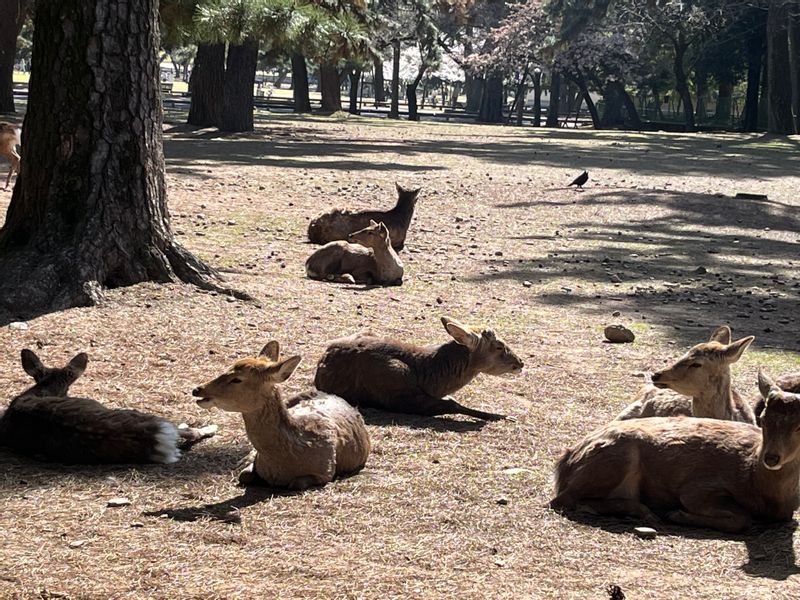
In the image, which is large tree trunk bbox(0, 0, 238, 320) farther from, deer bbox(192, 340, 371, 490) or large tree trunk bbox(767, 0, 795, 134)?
large tree trunk bbox(767, 0, 795, 134)

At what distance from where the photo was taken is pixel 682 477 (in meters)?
5.39

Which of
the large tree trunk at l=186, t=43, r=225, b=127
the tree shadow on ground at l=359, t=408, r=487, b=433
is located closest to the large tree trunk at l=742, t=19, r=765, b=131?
the large tree trunk at l=186, t=43, r=225, b=127

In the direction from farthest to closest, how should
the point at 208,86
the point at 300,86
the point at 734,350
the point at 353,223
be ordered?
the point at 300,86 → the point at 208,86 → the point at 353,223 → the point at 734,350

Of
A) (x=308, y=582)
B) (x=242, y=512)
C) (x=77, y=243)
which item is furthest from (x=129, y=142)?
(x=308, y=582)

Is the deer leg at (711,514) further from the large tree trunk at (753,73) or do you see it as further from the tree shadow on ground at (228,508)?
the large tree trunk at (753,73)

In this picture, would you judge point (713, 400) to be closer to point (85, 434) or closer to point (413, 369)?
point (413, 369)

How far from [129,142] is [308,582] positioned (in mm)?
5469

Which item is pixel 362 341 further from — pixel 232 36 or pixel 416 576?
pixel 232 36

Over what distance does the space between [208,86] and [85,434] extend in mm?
26308

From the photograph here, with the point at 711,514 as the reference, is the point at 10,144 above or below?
above

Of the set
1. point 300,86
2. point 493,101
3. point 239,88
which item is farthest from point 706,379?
point 493,101

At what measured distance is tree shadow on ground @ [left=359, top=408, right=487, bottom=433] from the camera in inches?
272

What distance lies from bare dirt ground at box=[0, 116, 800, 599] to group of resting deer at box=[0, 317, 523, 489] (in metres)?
0.11

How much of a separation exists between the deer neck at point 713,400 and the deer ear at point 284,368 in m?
2.24
